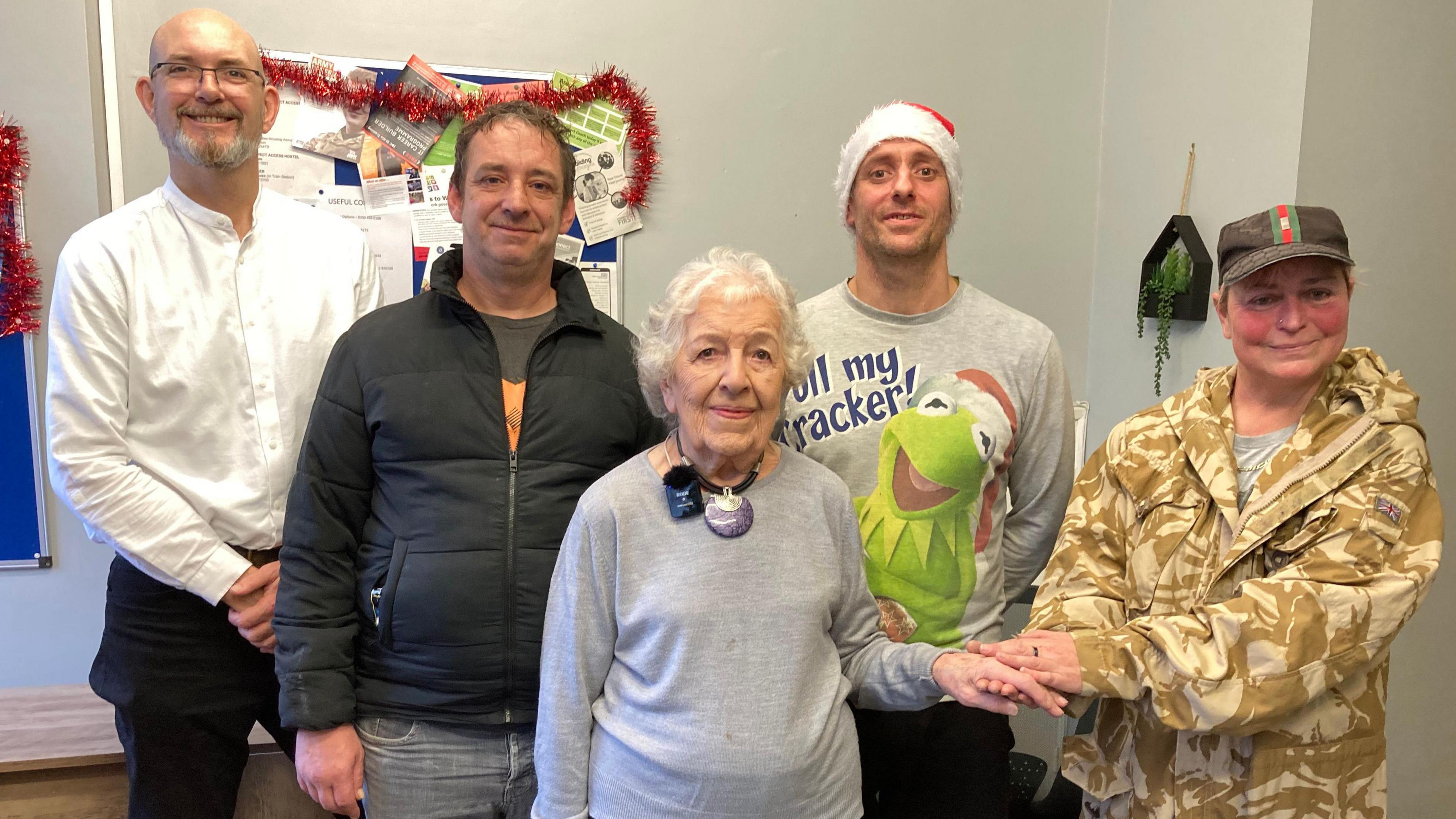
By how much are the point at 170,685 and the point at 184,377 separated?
61cm

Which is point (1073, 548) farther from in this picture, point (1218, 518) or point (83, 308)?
point (83, 308)

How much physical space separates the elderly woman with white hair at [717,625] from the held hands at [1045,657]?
27 mm

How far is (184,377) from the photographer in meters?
1.81

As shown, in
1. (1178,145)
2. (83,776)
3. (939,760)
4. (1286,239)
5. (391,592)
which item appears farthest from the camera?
(1178,145)

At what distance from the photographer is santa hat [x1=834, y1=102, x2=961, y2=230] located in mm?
1859

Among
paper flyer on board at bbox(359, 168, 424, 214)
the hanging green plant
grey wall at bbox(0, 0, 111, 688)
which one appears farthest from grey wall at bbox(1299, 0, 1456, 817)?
grey wall at bbox(0, 0, 111, 688)

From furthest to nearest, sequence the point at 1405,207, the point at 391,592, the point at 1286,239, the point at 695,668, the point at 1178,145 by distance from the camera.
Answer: the point at 1178,145
the point at 1405,207
the point at 391,592
the point at 1286,239
the point at 695,668

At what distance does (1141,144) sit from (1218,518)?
178 cm

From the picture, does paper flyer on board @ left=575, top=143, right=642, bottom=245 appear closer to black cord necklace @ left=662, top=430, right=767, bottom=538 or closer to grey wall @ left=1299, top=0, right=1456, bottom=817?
black cord necklace @ left=662, top=430, right=767, bottom=538

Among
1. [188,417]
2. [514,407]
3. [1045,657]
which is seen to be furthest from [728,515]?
[188,417]

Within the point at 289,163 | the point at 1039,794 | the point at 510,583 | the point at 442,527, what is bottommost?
the point at 1039,794

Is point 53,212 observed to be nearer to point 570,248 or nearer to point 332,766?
point 570,248

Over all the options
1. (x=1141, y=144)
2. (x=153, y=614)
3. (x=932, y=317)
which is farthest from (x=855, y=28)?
(x=153, y=614)

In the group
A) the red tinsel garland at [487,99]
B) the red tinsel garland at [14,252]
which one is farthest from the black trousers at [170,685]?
the red tinsel garland at [487,99]
